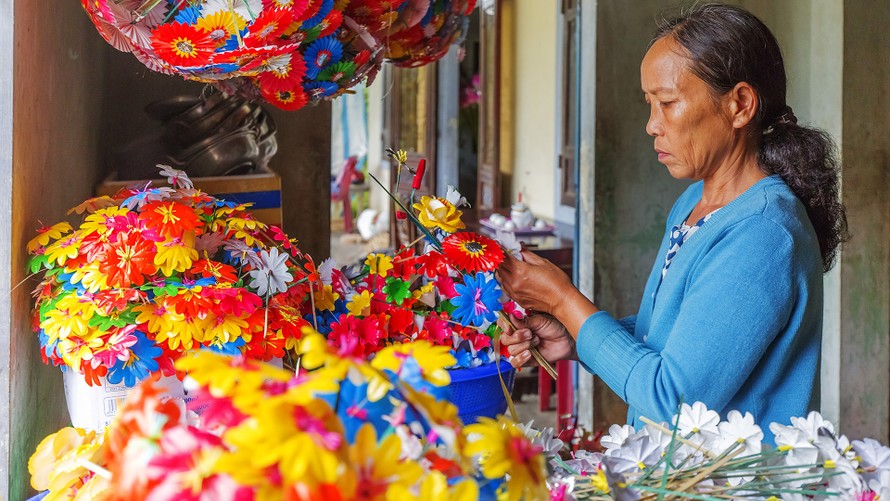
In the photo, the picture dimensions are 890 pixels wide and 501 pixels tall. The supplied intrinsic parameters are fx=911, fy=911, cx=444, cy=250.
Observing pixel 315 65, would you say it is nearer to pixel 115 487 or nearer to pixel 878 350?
pixel 115 487

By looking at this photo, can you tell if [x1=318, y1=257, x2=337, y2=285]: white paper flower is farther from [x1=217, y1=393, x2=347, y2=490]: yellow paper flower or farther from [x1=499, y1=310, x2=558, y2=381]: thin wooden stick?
[x1=217, y1=393, x2=347, y2=490]: yellow paper flower

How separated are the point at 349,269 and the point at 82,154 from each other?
63cm

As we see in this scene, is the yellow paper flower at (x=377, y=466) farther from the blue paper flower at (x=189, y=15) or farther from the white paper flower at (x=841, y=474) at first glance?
the blue paper flower at (x=189, y=15)

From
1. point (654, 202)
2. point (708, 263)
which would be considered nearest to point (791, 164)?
point (708, 263)

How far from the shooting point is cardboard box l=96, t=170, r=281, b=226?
7.13ft

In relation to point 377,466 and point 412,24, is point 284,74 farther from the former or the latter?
point 377,466

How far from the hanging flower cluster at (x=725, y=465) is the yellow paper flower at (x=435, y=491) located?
0.80ft

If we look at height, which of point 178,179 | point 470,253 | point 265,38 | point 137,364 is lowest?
point 137,364

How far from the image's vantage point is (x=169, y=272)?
120 cm

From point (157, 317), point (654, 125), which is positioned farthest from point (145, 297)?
point (654, 125)

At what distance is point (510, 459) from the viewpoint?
0.68 m

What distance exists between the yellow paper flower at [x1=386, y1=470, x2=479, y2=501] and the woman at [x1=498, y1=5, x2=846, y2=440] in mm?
725

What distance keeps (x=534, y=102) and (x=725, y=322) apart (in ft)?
14.4

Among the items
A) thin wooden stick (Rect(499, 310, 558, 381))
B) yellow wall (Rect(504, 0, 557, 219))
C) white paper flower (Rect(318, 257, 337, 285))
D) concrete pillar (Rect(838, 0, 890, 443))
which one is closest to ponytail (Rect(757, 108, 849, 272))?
thin wooden stick (Rect(499, 310, 558, 381))
